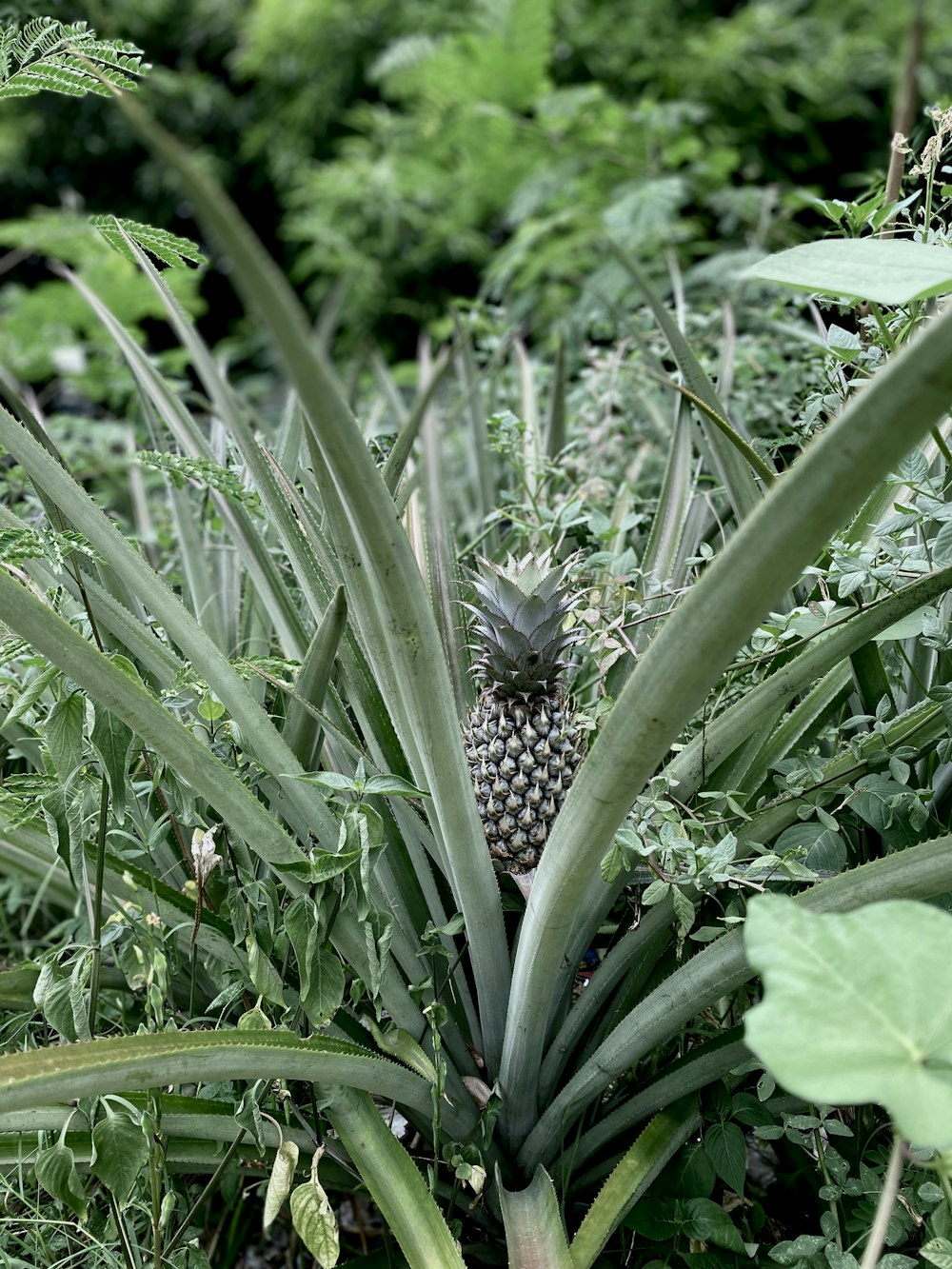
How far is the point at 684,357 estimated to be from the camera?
2.95 feet

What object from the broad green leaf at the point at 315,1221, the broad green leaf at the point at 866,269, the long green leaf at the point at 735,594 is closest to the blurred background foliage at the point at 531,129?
the broad green leaf at the point at 866,269

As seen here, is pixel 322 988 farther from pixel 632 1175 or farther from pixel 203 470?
pixel 203 470

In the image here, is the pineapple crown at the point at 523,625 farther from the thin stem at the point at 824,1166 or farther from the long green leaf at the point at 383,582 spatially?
the thin stem at the point at 824,1166

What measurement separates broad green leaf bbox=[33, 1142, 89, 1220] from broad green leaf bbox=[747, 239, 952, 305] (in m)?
0.73

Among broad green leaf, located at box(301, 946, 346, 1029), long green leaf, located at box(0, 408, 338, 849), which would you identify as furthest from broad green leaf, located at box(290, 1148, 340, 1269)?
long green leaf, located at box(0, 408, 338, 849)

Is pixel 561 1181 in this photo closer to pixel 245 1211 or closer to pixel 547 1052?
pixel 547 1052

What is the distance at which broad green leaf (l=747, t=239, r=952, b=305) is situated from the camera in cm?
60

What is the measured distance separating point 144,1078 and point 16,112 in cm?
692

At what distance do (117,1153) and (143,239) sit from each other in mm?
684

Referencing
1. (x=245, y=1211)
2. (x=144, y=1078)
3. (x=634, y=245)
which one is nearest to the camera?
(x=144, y=1078)

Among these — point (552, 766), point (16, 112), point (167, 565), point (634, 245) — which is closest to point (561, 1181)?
point (552, 766)

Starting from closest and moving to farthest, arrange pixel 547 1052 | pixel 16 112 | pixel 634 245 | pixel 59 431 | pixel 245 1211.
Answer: pixel 547 1052 < pixel 245 1211 < pixel 59 431 < pixel 634 245 < pixel 16 112

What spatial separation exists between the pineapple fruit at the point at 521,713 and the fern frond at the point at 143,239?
0.37m

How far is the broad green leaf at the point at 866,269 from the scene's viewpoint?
0.60m
